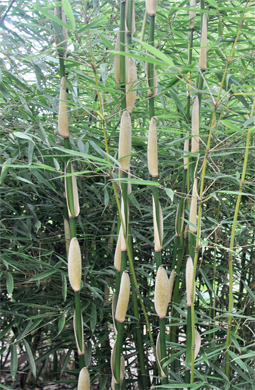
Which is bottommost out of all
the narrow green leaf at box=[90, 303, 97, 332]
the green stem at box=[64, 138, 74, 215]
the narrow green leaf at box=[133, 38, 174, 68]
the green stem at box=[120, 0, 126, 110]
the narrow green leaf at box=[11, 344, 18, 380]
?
the narrow green leaf at box=[11, 344, 18, 380]

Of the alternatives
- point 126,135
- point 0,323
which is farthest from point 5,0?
point 0,323

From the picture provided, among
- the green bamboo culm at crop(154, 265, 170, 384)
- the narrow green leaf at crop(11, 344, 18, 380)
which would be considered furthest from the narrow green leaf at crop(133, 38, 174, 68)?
the narrow green leaf at crop(11, 344, 18, 380)

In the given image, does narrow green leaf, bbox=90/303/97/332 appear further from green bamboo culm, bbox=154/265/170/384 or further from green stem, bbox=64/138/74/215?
green stem, bbox=64/138/74/215

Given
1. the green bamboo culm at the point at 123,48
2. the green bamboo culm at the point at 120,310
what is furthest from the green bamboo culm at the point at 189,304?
the green bamboo culm at the point at 123,48

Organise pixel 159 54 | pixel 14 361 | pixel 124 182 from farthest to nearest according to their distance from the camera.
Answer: pixel 14 361 → pixel 124 182 → pixel 159 54

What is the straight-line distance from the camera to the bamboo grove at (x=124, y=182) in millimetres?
947

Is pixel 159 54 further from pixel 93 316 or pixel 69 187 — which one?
pixel 93 316

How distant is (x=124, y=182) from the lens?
3.02ft

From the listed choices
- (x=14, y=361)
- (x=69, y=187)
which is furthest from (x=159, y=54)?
(x=14, y=361)

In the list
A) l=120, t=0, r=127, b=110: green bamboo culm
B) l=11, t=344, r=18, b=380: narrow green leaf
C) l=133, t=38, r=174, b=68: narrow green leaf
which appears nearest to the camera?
l=133, t=38, r=174, b=68: narrow green leaf

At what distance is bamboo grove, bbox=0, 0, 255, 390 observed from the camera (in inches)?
37.3

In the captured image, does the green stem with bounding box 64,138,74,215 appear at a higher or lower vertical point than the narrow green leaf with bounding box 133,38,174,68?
lower

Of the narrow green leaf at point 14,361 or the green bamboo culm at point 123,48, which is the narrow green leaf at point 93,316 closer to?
the narrow green leaf at point 14,361

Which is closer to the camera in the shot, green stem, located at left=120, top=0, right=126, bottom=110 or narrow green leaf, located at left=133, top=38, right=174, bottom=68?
narrow green leaf, located at left=133, top=38, right=174, bottom=68
